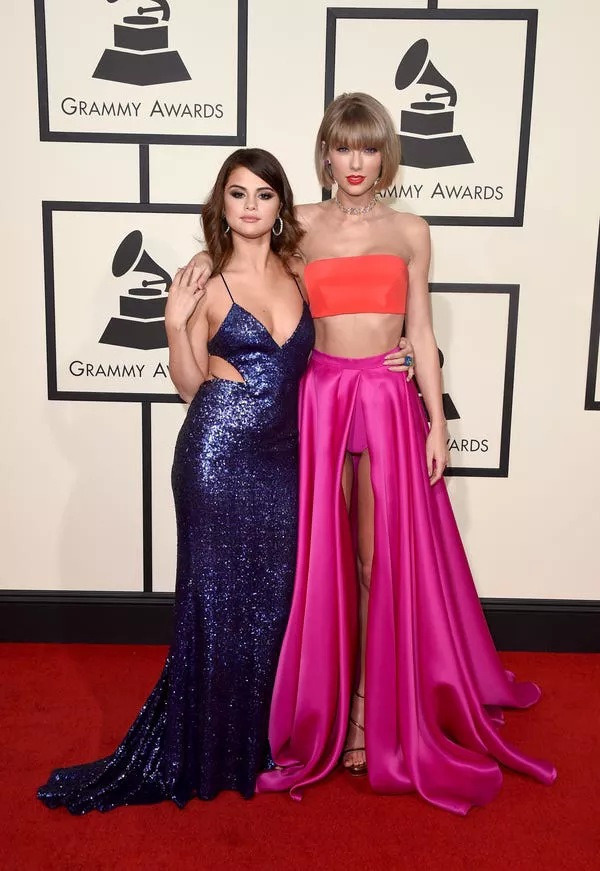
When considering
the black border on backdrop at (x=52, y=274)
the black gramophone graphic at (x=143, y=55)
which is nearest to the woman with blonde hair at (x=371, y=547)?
the black border on backdrop at (x=52, y=274)

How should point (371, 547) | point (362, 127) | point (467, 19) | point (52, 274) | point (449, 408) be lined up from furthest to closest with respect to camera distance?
point (449, 408), point (52, 274), point (467, 19), point (371, 547), point (362, 127)

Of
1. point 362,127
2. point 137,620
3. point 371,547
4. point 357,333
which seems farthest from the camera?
point 137,620

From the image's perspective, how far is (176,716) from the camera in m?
2.48

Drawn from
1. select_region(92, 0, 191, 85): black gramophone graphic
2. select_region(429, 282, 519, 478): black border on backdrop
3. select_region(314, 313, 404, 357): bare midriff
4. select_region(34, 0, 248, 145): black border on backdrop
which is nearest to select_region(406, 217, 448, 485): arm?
select_region(314, 313, 404, 357): bare midriff

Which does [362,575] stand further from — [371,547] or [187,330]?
[187,330]

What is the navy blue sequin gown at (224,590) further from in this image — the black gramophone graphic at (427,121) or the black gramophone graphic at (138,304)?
the black gramophone graphic at (427,121)

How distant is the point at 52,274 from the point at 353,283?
1345 millimetres

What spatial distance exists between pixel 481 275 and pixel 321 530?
51.8 inches

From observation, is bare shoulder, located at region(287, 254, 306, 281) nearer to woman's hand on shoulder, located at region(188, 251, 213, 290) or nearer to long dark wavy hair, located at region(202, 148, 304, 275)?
long dark wavy hair, located at region(202, 148, 304, 275)

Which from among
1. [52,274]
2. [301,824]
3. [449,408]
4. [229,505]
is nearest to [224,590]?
[229,505]

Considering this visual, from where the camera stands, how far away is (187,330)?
8.05ft

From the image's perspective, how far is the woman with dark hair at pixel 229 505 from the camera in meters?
2.41

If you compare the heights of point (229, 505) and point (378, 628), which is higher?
point (229, 505)

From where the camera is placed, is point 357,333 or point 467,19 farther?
point 467,19
